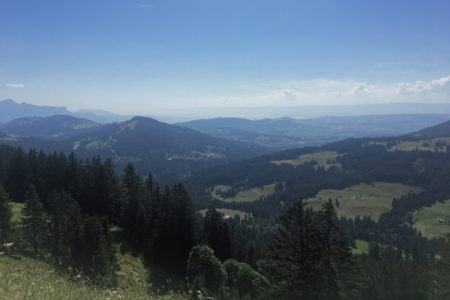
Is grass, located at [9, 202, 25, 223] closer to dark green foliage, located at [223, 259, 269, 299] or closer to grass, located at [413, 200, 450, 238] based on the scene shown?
dark green foliage, located at [223, 259, 269, 299]

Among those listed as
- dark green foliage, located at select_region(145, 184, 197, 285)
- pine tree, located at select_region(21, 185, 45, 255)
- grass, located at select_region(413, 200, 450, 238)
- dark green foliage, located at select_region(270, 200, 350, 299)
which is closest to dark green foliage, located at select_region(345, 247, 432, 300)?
dark green foliage, located at select_region(145, 184, 197, 285)

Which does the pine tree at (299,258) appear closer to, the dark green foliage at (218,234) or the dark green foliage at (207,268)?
the dark green foliage at (207,268)

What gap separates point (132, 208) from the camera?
2114 inches

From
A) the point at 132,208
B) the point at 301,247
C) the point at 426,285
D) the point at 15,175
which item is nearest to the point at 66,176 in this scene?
the point at 15,175

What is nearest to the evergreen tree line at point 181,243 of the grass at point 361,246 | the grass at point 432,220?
the grass at point 361,246

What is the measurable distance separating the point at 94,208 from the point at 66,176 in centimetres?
1470

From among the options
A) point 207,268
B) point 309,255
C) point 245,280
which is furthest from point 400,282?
point 309,255

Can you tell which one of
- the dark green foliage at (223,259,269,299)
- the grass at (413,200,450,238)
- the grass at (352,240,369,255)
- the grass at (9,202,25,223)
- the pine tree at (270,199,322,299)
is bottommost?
the grass at (352,240,369,255)

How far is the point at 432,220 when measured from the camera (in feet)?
582

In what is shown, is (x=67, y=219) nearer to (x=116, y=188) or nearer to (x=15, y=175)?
(x=116, y=188)

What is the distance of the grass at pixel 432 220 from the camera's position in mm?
157600

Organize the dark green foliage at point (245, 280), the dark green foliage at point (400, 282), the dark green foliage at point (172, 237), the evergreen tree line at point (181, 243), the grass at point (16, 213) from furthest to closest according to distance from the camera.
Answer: the dark green foliage at point (400, 282) < the grass at point (16, 213) < the dark green foliage at point (172, 237) < the dark green foliage at point (245, 280) < the evergreen tree line at point (181, 243)

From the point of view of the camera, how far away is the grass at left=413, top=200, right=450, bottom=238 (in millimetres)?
157600

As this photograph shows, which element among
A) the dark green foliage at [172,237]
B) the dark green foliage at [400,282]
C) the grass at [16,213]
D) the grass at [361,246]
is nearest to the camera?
the dark green foliage at [172,237]
